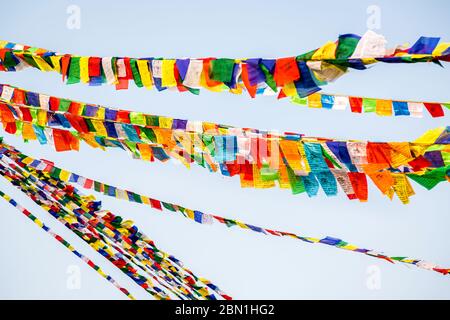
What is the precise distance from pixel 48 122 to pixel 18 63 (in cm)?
88

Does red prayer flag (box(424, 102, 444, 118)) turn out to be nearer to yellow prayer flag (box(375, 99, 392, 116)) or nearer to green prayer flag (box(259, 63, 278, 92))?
yellow prayer flag (box(375, 99, 392, 116))

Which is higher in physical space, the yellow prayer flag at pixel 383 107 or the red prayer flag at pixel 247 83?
the red prayer flag at pixel 247 83

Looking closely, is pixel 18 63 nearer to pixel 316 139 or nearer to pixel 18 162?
pixel 18 162

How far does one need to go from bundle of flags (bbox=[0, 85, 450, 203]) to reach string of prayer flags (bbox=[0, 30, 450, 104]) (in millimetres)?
489

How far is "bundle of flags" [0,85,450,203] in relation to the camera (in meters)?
4.04

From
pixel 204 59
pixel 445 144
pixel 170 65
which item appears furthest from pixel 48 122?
pixel 445 144

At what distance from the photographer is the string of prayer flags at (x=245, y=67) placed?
9.91 feet

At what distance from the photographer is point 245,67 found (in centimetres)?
361

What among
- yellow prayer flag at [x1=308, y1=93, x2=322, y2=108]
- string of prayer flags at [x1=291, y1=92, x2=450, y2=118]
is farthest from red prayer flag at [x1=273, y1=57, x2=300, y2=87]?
yellow prayer flag at [x1=308, y1=93, x2=322, y2=108]

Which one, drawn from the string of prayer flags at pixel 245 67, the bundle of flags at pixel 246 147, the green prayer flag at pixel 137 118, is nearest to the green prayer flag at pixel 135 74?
the string of prayer flags at pixel 245 67

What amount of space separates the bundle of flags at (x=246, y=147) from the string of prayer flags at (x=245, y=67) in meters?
0.49

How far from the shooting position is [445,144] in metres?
3.88

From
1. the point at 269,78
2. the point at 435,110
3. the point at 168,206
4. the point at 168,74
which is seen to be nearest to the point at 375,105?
the point at 435,110

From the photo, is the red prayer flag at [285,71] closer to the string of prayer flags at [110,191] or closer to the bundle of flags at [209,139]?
the bundle of flags at [209,139]
